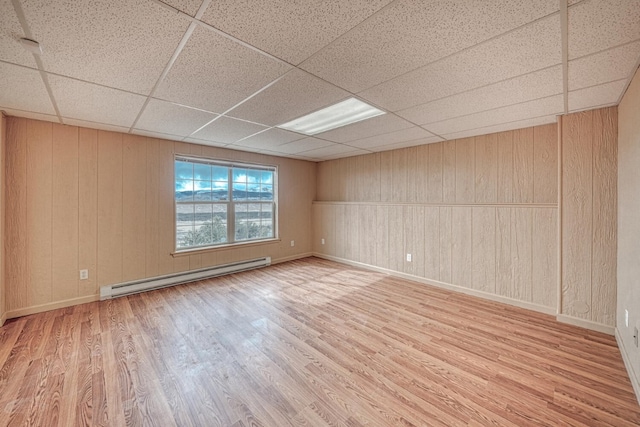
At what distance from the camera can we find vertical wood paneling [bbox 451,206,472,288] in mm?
3533

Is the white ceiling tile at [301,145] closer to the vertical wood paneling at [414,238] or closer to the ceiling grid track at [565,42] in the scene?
the vertical wood paneling at [414,238]

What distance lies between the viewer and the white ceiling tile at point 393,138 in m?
3.30

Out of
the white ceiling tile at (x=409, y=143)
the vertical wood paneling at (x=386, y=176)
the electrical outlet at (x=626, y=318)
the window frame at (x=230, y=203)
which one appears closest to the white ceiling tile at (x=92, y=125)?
the window frame at (x=230, y=203)

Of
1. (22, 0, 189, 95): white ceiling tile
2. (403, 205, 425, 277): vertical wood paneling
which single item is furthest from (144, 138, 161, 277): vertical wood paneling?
(403, 205, 425, 277): vertical wood paneling

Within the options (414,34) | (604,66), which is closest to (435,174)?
(604,66)

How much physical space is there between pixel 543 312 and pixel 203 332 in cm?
373

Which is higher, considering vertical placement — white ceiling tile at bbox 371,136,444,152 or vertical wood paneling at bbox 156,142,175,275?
white ceiling tile at bbox 371,136,444,152

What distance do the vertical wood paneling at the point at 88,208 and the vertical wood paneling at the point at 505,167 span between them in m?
5.26

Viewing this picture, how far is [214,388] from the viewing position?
5.78 ft

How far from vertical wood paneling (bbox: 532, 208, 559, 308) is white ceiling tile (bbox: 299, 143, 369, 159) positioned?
2.70 m

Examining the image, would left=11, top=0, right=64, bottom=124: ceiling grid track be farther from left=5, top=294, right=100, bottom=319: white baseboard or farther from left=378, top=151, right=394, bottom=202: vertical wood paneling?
left=378, top=151, right=394, bottom=202: vertical wood paneling

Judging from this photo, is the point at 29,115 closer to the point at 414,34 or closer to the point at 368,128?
the point at 368,128

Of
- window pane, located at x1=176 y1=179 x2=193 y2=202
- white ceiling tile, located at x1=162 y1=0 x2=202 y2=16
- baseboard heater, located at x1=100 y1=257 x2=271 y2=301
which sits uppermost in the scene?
white ceiling tile, located at x1=162 y1=0 x2=202 y2=16

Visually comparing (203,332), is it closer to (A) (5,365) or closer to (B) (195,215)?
(A) (5,365)
